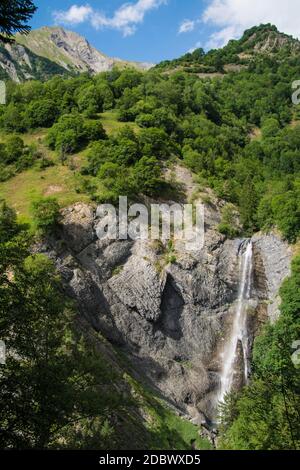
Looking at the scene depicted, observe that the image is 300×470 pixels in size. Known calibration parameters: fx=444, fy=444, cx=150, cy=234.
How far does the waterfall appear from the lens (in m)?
39.1

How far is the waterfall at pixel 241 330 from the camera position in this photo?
39125mm

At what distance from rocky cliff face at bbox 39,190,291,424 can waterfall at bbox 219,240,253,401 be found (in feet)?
1.85

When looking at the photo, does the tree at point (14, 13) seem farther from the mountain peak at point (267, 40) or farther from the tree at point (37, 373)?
the mountain peak at point (267, 40)

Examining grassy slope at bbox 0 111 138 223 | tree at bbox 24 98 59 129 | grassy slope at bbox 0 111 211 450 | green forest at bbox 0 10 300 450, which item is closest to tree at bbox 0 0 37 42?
green forest at bbox 0 10 300 450

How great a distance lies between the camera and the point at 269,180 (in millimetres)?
66375

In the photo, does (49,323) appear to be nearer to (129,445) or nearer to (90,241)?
(129,445)

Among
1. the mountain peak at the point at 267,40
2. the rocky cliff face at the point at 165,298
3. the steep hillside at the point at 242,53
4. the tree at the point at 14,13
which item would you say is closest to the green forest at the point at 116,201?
the rocky cliff face at the point at 165,298

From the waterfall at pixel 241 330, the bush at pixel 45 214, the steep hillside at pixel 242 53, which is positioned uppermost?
the steep hillside at pixel 242 53

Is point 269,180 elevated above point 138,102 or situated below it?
below

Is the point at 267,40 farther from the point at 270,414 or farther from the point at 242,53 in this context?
the point at 270,414

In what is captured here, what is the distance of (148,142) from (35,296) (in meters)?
44.7

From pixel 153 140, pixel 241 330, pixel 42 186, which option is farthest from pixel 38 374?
pixel 153 140

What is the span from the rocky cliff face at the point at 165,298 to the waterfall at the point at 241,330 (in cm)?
57

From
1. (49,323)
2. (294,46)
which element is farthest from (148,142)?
(294,46)
